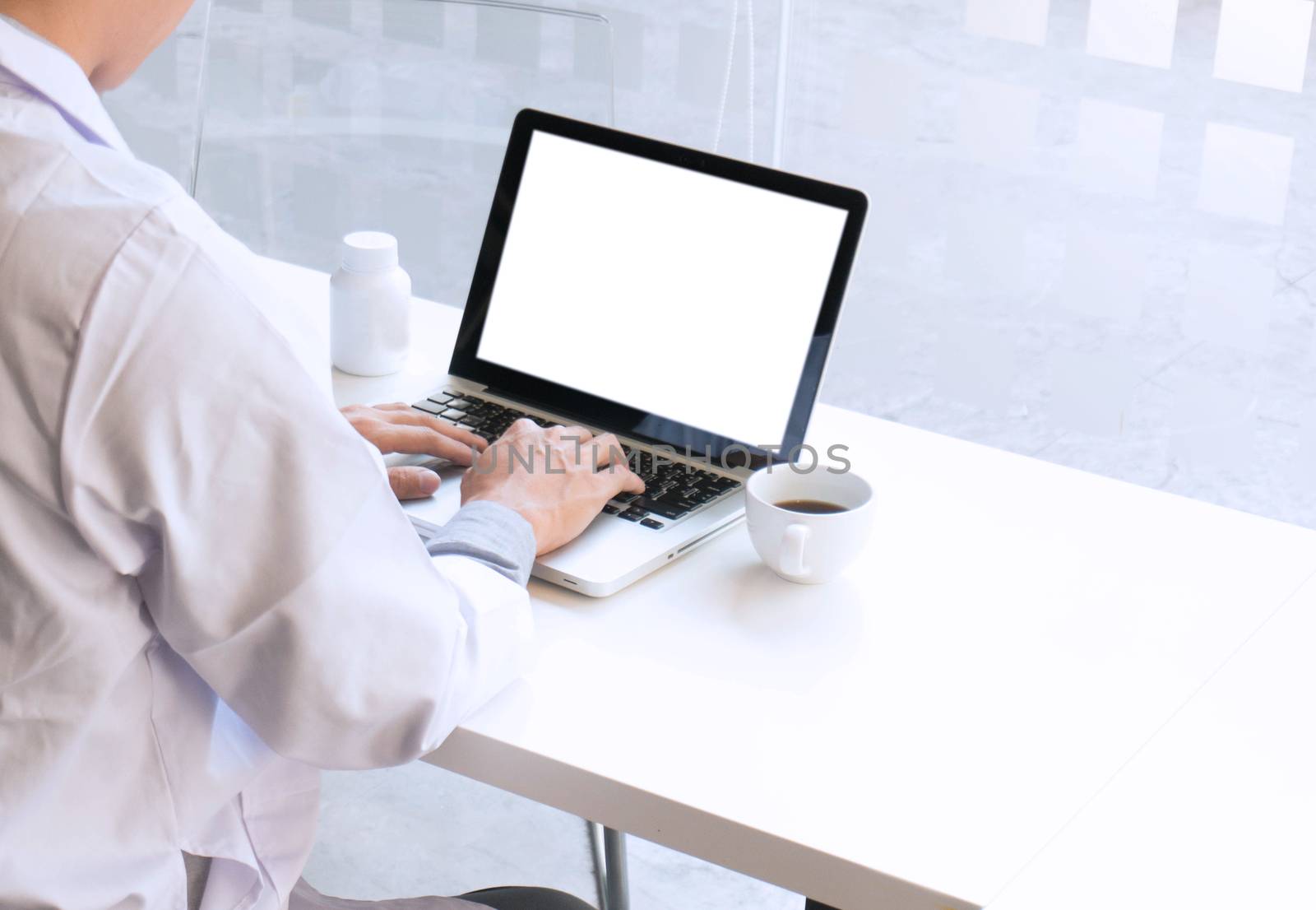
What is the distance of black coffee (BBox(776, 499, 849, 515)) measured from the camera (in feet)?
3.37

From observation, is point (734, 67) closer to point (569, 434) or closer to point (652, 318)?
point (652, 318)

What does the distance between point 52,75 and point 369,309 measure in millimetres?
570

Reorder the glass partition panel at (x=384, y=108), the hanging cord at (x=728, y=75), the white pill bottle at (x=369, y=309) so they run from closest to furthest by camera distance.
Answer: the white pill bottle at (x=369, y=309) < the hanging cord at (x=728, y=75) < the glass partition panel at (x=384, y=108)

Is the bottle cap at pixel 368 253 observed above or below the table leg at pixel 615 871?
above

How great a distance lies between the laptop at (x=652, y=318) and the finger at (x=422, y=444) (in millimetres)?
19

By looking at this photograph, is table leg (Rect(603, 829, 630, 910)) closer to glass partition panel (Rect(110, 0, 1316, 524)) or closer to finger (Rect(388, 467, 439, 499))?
finger (Rect(388, 467, 439, 499))

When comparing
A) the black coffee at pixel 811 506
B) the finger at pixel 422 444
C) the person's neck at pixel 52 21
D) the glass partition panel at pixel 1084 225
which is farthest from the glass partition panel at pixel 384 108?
the person's neck at pixel 52 21

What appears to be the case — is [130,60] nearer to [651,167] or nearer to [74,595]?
[74,595]

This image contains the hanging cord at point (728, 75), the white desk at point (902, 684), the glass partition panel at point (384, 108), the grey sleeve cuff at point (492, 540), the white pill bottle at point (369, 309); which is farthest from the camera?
the glass partition panel at point (384, 108)

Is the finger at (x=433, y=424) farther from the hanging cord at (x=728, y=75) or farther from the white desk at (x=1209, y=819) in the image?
the hanging cord at (x=728, y=75)

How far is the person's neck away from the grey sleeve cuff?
14.1 inches

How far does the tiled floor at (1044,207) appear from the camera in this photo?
9.48 ft

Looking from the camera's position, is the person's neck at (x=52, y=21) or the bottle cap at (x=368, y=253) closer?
the person's neck at (x=52, y=21)

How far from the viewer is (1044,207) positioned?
3104 mm
